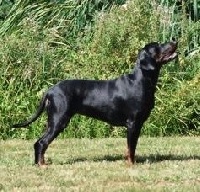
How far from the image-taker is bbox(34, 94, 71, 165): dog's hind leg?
7566 millimetres

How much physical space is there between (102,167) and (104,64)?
352 centimetres

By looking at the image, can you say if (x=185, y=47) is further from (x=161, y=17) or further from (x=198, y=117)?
(x=198, y=117)

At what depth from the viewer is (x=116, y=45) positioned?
10758 millimetres

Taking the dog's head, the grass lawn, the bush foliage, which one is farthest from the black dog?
the bush foliage

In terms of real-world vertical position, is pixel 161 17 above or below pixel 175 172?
above

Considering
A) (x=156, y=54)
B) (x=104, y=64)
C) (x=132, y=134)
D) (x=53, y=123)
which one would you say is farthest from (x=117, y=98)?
(x=104, y=64)

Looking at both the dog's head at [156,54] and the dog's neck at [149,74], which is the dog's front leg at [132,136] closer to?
the dog's neck at [149,74]

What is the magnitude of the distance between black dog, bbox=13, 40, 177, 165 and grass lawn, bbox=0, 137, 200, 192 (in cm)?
35

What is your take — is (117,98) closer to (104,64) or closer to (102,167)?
(102,167)

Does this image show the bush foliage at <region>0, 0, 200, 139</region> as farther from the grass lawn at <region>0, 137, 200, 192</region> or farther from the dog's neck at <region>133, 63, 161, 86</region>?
the dog's neck at <region>133, 63, 161, 86</region>

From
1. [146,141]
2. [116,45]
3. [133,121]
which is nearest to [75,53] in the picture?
[116,45]

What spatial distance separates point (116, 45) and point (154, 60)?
3311 mm

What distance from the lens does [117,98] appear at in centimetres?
764

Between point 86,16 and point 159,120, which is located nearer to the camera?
point 159,120
